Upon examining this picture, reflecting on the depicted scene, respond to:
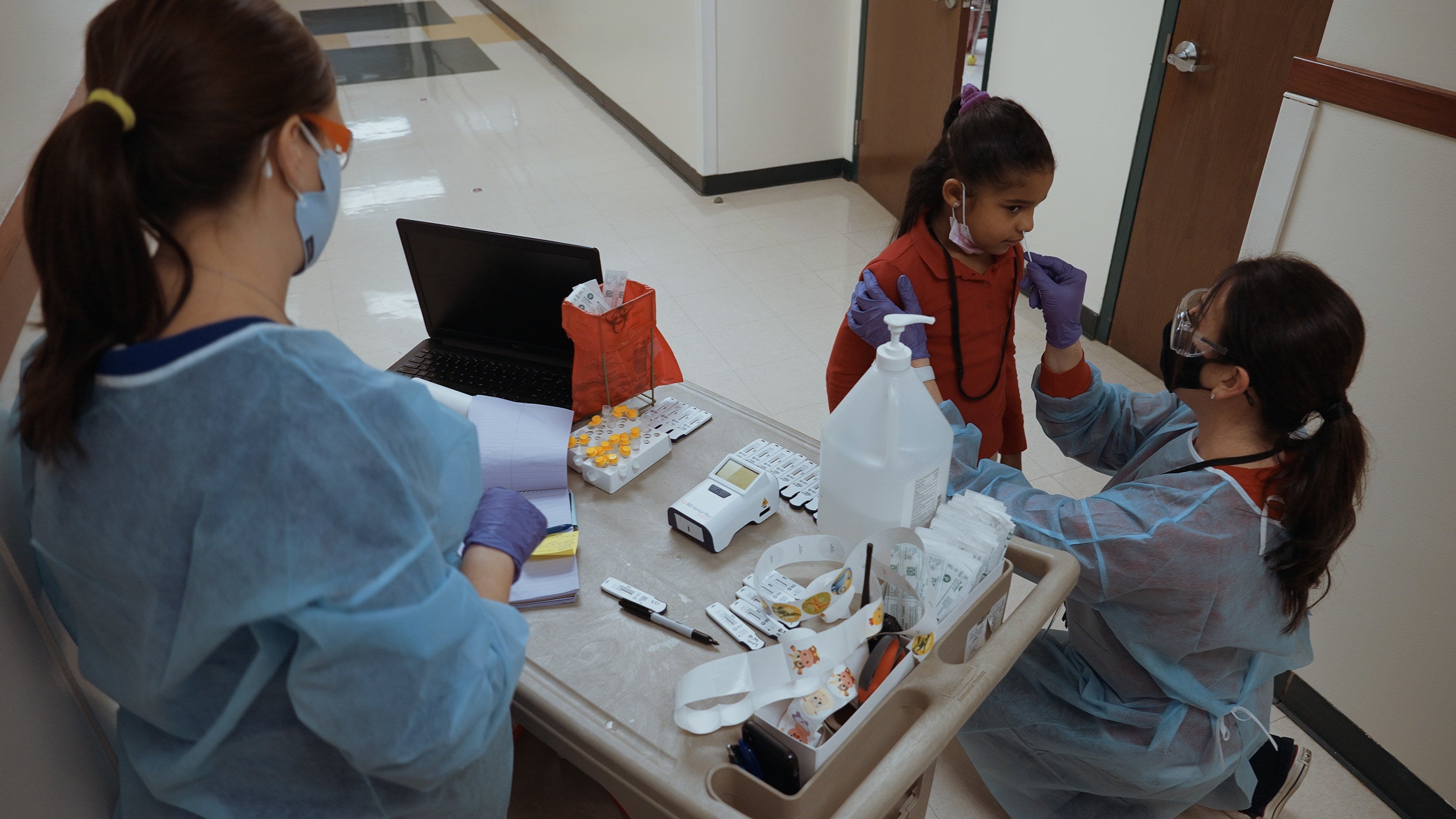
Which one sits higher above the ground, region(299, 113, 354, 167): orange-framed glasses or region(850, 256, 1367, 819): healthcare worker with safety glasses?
region(299, 113, 354, 167): orange-framed glasses

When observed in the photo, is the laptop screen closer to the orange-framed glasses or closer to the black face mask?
the orange-framed glasses

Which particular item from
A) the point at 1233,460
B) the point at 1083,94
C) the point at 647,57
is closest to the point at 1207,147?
the point at 1083,94

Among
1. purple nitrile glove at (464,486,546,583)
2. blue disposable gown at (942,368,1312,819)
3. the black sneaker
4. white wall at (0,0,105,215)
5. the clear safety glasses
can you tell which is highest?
white wall at (0,0,105,215)

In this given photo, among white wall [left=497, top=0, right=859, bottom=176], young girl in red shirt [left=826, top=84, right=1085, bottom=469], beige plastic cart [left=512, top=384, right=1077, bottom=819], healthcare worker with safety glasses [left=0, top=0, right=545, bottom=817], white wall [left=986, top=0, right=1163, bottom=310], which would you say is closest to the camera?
healthcare worker with safety glasses [left=0, top=0, right=545, bottom=817]

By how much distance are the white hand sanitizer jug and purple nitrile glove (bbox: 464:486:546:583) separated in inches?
15.7

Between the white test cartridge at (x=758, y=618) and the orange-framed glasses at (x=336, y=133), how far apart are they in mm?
732

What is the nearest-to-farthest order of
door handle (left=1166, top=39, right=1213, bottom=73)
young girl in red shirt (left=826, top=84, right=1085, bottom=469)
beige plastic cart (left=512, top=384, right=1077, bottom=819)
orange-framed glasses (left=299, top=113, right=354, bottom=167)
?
orange-framed glasses (left=299, top=113, right=354, bottom=167) → beige plastic cart (left=512, top=384, right=1077, bottom=819) → young girl in red shirt (left=826, top=84, right=1085, bottom=469) → door handle (left=1166, top=39, right=1213, bottom=73)

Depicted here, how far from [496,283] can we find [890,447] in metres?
0.96

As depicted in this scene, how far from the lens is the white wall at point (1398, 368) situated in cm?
181

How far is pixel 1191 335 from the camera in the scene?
1501mm

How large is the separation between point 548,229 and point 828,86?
67.4 inches

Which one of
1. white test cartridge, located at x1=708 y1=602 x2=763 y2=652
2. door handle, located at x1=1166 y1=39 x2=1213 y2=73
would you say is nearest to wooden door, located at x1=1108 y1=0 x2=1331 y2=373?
door handle, located at x1=1166 y1=39 x2=1213 y2=73

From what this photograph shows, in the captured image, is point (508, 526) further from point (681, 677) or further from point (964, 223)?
point (964, 223)

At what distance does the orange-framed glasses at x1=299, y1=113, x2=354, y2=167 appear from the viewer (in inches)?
34.7
